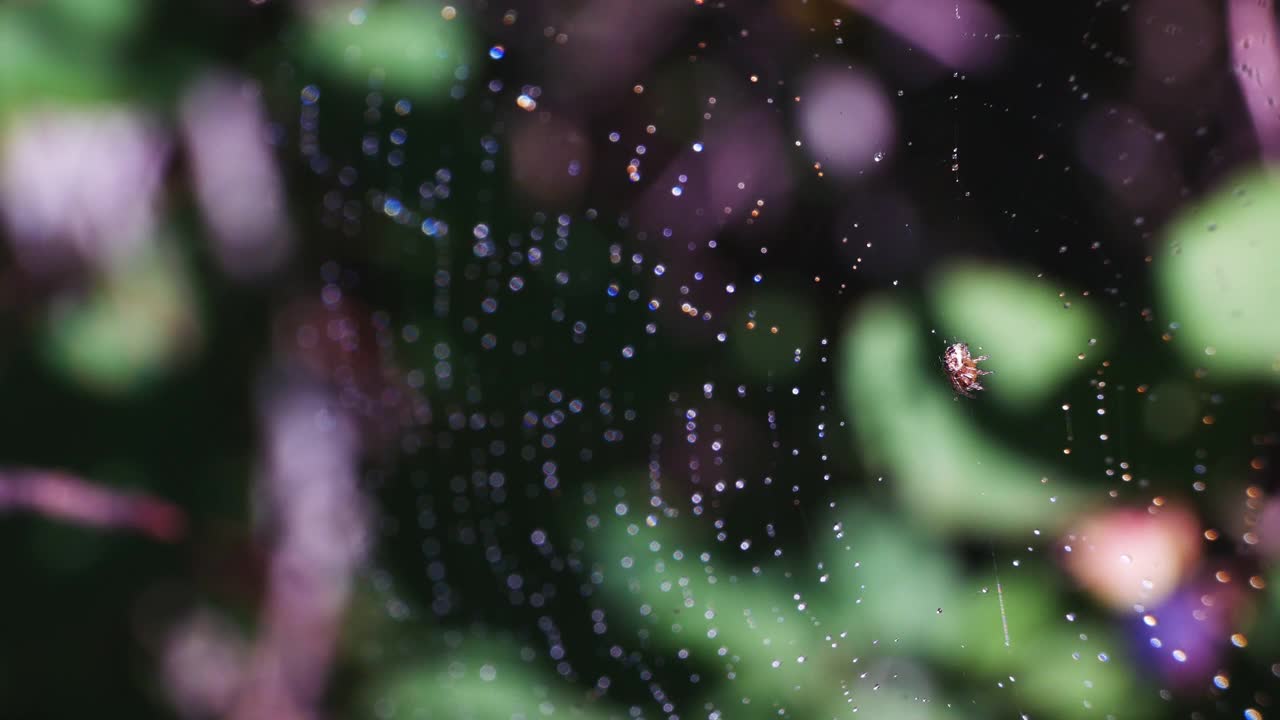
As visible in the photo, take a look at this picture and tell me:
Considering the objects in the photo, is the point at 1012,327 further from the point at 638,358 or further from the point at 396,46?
the point at 396,46

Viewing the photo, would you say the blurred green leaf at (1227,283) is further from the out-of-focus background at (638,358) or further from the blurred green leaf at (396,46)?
the blurred green leaf at (396,46)

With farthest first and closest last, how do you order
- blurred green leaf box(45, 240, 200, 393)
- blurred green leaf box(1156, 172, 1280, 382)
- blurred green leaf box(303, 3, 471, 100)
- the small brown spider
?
blurred green leaf box(45, 240, 200, 393)
blurred green leaf box(303, 3, 471, 100)
the small brown spider
blurred green leaf box(1156, 172, 1280, 382)

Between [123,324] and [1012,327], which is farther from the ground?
[1012,327]

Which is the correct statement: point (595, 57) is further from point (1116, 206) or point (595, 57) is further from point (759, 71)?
point (1116, 206)

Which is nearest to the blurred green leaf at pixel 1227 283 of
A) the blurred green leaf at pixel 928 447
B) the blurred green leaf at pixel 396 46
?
the blurred green leaf at pixel 928 447

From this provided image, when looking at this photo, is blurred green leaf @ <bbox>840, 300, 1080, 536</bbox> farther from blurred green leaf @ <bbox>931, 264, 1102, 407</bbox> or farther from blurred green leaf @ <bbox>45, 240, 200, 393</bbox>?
blurred green leaf @ <bbox>45, 240, 200, 393</bbox>

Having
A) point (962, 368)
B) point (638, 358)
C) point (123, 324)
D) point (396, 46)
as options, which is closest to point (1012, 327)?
point (962, 368)

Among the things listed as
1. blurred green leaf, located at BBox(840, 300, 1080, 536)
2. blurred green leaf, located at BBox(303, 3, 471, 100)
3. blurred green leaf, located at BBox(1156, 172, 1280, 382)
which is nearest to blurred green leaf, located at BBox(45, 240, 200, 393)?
blurred green leaf, located at BBox(303, 3, 471, 100)

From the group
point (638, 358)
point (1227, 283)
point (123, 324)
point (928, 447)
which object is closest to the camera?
point (1227, 283)
